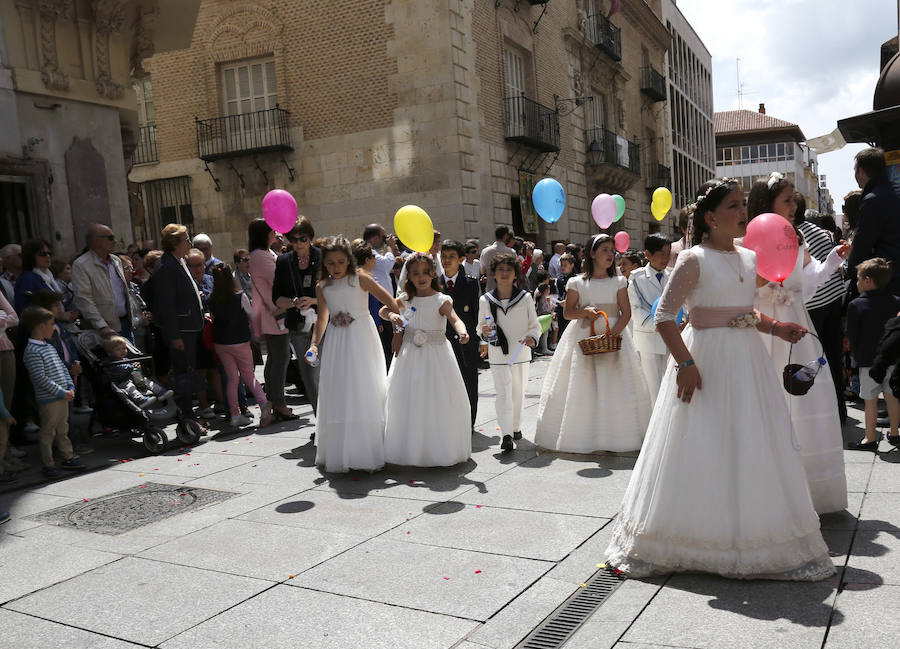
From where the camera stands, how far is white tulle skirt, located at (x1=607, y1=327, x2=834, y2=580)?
11.6 feet

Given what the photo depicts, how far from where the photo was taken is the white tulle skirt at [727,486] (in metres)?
3.54

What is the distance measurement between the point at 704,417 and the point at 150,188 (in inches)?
804

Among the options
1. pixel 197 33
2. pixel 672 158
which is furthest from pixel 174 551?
pixel 672 158

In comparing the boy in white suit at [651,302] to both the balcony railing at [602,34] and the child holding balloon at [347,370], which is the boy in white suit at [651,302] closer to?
the child holding balloon at [347,370]

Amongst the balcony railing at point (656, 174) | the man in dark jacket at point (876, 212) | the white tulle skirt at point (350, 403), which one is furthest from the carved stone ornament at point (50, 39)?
the balcony railing at point (656, 174)

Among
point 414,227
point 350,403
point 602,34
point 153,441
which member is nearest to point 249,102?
point 414,227

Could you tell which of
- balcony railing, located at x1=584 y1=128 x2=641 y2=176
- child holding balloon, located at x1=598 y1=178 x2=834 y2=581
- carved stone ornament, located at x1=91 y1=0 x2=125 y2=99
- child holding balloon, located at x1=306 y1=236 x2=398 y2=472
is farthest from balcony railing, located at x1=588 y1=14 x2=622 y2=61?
child holding balloon, located at x1=598 y1=178 x2=834 y2=581

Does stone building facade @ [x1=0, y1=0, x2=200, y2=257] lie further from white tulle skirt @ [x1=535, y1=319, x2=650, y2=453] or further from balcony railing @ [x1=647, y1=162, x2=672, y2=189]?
balcony railing @ [x1=647, y1=162, x2=672, y2=189]

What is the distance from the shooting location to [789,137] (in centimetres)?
6675

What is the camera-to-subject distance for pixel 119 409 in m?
7.41

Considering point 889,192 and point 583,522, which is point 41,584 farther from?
point 889,192

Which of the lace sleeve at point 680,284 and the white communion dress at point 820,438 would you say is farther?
the white communion dress at point 820,438

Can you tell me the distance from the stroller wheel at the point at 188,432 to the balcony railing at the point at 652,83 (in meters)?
30.4

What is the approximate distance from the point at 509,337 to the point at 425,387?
1119mm
